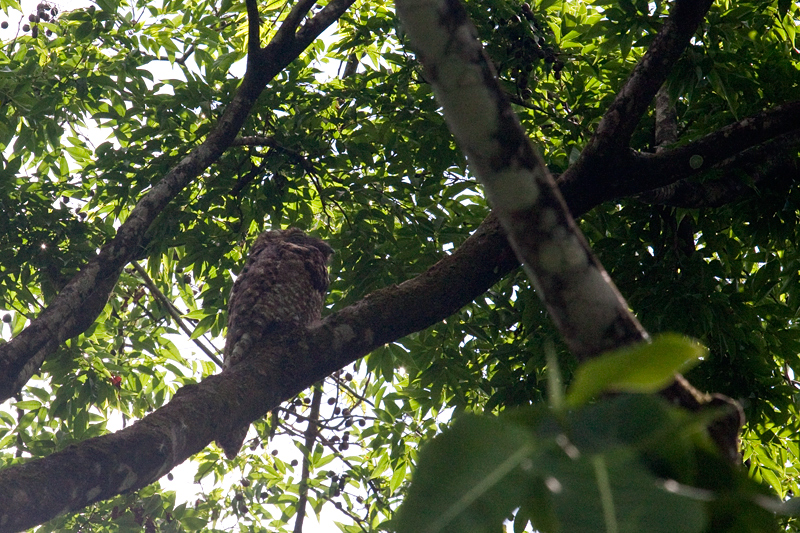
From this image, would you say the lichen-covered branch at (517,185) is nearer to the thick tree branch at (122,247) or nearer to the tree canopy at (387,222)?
the tree canopy at (387,222)

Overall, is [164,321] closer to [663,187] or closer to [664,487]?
[663,187]

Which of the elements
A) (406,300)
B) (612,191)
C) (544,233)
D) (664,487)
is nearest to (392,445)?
(406,300)

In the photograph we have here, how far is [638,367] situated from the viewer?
1.82 feet

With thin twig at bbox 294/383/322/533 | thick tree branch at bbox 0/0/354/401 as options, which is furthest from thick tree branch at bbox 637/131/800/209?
thin twig at bbox 294/383/322/533

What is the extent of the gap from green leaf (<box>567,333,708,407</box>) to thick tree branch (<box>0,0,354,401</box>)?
3.40m

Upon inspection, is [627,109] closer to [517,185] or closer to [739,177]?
[739,177]

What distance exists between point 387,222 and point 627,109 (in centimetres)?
226

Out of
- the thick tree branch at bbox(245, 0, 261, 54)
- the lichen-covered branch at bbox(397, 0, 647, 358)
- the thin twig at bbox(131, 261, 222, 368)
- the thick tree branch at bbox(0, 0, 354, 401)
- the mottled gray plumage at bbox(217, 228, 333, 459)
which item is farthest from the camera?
the thin twig at bbox(131, 261, 222, 368)

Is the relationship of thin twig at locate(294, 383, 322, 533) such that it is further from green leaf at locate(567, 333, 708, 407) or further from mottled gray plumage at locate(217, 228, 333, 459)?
green leaf at locate(567, 333, 708, 407)

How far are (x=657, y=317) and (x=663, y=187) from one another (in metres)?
0.71

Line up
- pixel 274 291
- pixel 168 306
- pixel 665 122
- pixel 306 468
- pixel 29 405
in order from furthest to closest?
pixel 306 468, pixel 168 306, pixel 29 405, pixel 274 291, pixel 665 122

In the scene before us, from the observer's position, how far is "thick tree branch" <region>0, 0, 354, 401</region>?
130 inches

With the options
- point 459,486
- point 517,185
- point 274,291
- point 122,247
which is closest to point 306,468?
point 274,291

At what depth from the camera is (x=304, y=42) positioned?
4.20m
